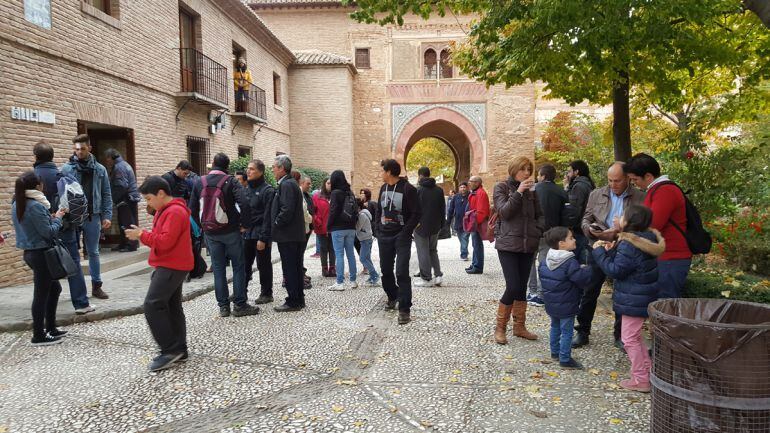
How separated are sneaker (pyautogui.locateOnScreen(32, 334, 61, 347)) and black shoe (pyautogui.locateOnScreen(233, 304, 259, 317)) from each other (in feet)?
5.67

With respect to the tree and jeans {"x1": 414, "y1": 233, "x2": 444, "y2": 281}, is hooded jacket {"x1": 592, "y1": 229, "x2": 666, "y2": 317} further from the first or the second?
jeans {"x1": 414, "y1": 233, "x2": 444, "y2": 281}

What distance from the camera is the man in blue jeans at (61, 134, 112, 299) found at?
19.9ft

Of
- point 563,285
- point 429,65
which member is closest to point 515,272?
point 563,285

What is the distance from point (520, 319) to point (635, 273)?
153 cm

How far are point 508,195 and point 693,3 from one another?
2.65 m

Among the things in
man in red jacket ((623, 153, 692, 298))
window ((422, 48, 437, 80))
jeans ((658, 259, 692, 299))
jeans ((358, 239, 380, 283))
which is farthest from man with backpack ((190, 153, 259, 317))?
window ((422, 48, 437, 80))

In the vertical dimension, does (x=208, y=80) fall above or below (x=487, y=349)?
above

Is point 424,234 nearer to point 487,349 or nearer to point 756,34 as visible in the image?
point 487,349

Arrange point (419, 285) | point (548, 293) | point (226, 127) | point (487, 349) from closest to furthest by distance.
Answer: point (548, 293) < point (487, 349) < point (419, 285) < point (226, 127)

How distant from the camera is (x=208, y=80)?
13.2 metres

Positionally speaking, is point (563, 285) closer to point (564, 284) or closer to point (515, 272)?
point (564, 284)

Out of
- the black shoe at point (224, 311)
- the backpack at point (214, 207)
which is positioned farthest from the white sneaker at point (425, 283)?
the backpack at point (214, 207)

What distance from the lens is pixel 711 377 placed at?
8.00 ft

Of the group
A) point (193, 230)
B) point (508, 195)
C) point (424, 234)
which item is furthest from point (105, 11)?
point (508, 195)
